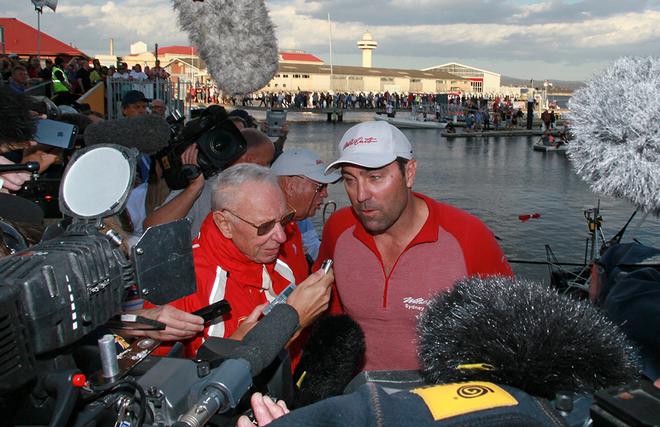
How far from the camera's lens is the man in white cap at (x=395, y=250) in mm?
2713

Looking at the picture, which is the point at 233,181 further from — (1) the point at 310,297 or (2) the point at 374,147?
(1) the point at 310,297

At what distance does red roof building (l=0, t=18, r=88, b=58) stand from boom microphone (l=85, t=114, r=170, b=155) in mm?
37723

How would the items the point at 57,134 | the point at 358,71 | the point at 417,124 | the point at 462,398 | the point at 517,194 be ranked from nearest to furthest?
1. the point at 462,398
2. the point at 57,134
3. the point at 517,194
4. the point at 417,124
5. the point at 358,71

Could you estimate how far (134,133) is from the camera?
3.06 meters

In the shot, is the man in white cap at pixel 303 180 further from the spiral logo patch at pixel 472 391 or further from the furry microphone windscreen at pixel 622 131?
the spiral logo patch at pixel 472 391

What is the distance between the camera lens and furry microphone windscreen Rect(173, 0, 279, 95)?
4020 millimetres

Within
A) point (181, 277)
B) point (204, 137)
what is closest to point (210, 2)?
point (204, 137)

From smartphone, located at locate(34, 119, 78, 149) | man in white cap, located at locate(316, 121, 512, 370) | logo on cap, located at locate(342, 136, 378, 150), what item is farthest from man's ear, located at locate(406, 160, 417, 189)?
smartphone, located at locate(34, 119, 78, 149)

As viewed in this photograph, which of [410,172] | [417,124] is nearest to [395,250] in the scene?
[410,172]

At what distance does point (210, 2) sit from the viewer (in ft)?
13.1

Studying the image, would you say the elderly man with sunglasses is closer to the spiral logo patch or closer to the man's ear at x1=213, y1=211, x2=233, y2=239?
the man's ear at x1=213, y1=211, x2=233, y2=239

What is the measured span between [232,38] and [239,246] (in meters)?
1.84

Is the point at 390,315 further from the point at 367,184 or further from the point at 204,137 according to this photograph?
the point at 204,137

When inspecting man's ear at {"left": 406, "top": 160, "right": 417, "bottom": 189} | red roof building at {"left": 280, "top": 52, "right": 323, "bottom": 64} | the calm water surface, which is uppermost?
red roof building at {"left": 280, "top": 52, "right": 323, "bottom": 64}
